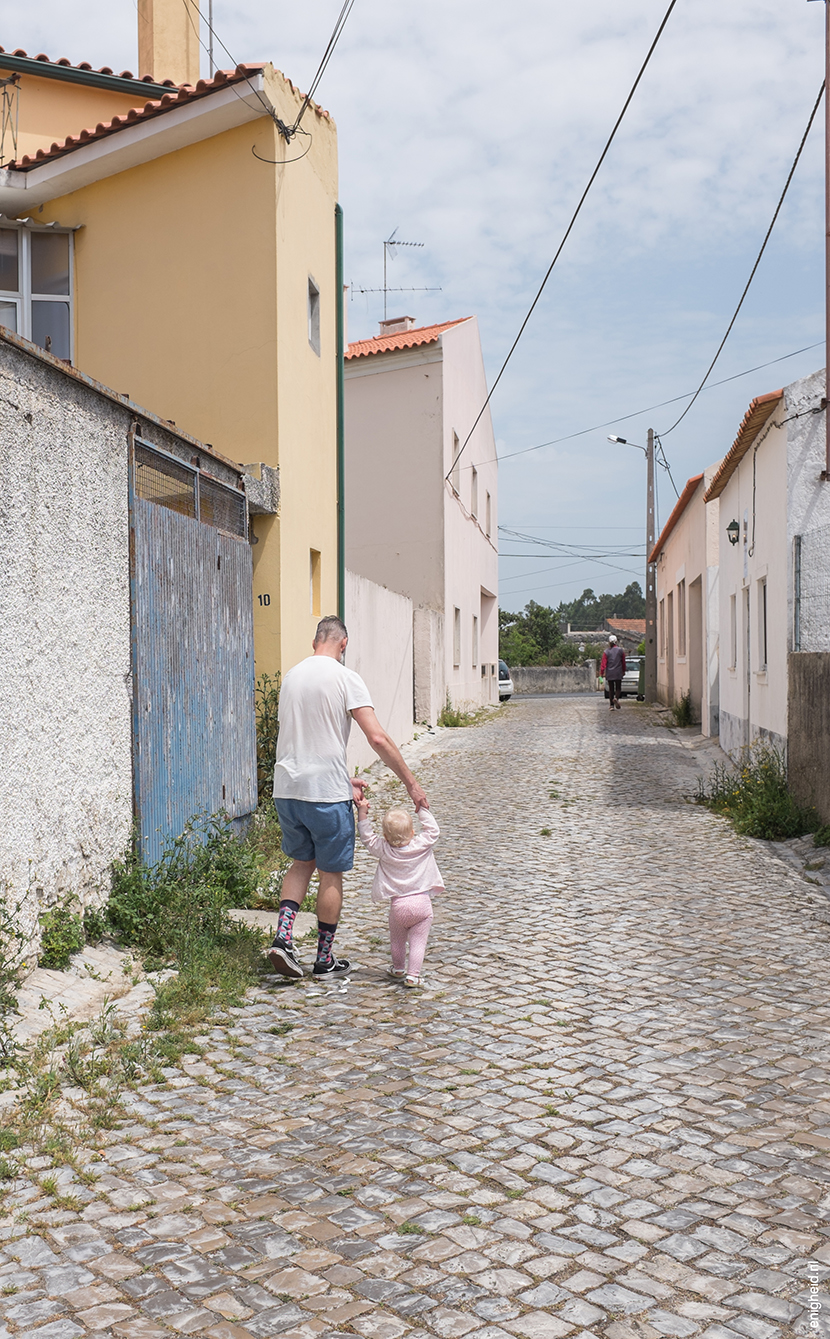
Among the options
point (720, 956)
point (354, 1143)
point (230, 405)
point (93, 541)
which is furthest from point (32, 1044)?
point (230, 405)

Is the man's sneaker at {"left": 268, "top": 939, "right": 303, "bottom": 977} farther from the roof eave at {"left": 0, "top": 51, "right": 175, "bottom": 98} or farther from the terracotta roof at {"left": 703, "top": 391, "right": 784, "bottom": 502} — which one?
the roof eave at {"left": 0, "top": 51, "right": 175, "bottom": 98}

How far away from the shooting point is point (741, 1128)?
144 inches

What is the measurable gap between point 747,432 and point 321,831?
27.3 feet

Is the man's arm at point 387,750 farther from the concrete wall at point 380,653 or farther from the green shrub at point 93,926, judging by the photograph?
the concrete wall at point 380,653

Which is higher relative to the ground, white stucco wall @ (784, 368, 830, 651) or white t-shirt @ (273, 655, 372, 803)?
white stucco wall @ (784, 368, 830, 651)

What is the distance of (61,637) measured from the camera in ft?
16.8

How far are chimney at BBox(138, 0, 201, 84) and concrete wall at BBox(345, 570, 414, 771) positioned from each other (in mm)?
6454

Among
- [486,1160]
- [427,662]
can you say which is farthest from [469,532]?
[486,1160]

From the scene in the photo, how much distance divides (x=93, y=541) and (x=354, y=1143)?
329cm

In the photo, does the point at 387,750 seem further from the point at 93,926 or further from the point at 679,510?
the point at 679,510

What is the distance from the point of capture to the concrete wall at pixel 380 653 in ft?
44.1

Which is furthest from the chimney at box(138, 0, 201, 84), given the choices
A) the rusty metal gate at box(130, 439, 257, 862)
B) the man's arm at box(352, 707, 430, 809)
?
the man's arm at box(352, 707, 430, 809)

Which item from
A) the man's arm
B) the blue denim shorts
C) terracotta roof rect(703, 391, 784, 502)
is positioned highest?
terracotta roof rect(703, 391, 784, 502)

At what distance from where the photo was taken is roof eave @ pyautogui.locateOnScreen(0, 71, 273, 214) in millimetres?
9039
